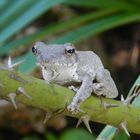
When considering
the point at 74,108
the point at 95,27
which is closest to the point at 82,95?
the point at 74,108

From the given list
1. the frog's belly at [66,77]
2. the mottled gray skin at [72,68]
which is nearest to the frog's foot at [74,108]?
the mottled gray skin at [72,68]

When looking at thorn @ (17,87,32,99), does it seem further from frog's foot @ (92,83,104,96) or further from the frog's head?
the frog's head

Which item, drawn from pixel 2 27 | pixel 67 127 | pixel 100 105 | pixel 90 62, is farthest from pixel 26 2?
pixel 100 105

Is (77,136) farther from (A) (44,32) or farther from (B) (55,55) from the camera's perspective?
(B) (55,55)

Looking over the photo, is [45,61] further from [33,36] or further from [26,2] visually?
[33,36]

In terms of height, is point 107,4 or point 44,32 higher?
point 107,4

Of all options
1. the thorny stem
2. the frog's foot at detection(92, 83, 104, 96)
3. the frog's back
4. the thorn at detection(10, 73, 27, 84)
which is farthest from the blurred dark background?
the thorn at detection(10, 73, 27, 84)

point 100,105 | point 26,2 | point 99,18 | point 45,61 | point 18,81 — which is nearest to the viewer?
point 18,81
